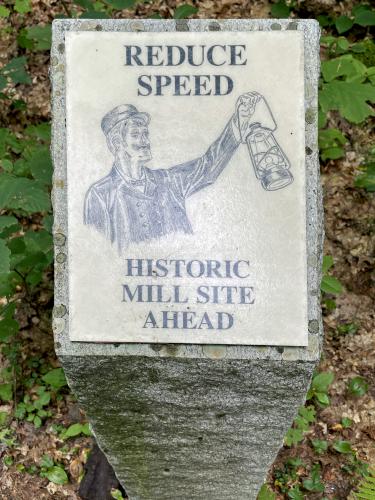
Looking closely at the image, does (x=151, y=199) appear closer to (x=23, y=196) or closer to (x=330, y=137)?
(x=23, y=196)

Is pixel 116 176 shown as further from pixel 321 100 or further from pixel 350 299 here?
pixel 350 299

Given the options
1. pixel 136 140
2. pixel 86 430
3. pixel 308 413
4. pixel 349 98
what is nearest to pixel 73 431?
pixel 86 430

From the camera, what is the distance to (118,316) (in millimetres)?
1777

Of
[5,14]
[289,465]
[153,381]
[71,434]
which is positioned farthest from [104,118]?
[5,14]

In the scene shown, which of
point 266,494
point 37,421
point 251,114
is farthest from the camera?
point 37,421

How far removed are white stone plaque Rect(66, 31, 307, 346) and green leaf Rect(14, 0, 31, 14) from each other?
271 centimetres

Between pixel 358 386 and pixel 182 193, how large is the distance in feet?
6.73

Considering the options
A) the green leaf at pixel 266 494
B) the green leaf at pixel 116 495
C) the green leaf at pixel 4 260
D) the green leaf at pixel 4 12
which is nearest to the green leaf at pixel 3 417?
the green leaf at pixel 116 495

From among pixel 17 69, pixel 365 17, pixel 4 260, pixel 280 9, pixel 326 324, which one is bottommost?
pixel 326 324

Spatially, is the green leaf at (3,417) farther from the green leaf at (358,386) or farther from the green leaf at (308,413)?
the green leaf at (358,386)

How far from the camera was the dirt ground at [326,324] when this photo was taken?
2.98 meters

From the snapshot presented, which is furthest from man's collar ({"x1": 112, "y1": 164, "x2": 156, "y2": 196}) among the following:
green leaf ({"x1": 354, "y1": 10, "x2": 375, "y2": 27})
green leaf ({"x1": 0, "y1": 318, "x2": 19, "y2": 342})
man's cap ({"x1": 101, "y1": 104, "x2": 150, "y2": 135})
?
green leaf ({"x1": 354, "y1": 10, "x2": 375, "y2": 27})

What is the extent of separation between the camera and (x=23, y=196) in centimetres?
211

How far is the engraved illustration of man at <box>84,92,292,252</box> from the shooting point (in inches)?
69.2
